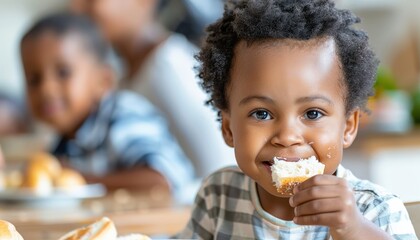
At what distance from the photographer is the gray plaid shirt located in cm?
98

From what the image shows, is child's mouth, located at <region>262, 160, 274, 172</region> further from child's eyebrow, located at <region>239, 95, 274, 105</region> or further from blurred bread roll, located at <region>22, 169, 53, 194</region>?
blurred bread roll, located at <region>22, 169, 53, 194</region>

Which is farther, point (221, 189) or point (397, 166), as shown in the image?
point (397, 166)

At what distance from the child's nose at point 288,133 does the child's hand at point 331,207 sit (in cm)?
8

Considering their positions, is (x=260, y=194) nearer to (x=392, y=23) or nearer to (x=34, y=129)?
(x=34, y=129)

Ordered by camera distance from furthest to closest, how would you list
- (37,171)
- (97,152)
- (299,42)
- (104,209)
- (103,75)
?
(103,75) → (97,152) → (37,171) → (104,209) → (299,42)

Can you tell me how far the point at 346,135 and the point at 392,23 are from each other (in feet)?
13.1

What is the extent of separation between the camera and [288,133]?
0.96m

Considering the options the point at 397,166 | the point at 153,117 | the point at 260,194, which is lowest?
the point at 260,194

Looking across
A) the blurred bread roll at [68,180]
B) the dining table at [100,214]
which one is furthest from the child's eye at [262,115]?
the blurred bread roll at [68,180]

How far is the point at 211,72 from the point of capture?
1.09 meters

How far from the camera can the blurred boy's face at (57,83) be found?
2.66m

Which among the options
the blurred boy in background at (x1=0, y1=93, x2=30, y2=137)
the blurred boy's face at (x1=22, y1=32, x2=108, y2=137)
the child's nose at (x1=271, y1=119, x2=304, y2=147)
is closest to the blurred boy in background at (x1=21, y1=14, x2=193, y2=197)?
the blurred boy's face at (x1=22, y1=32, x2=108, y2=137)

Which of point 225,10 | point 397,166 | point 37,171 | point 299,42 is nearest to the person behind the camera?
point 299,42

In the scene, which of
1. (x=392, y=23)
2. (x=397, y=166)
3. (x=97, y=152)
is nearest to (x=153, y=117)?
(x=97, y=152)
